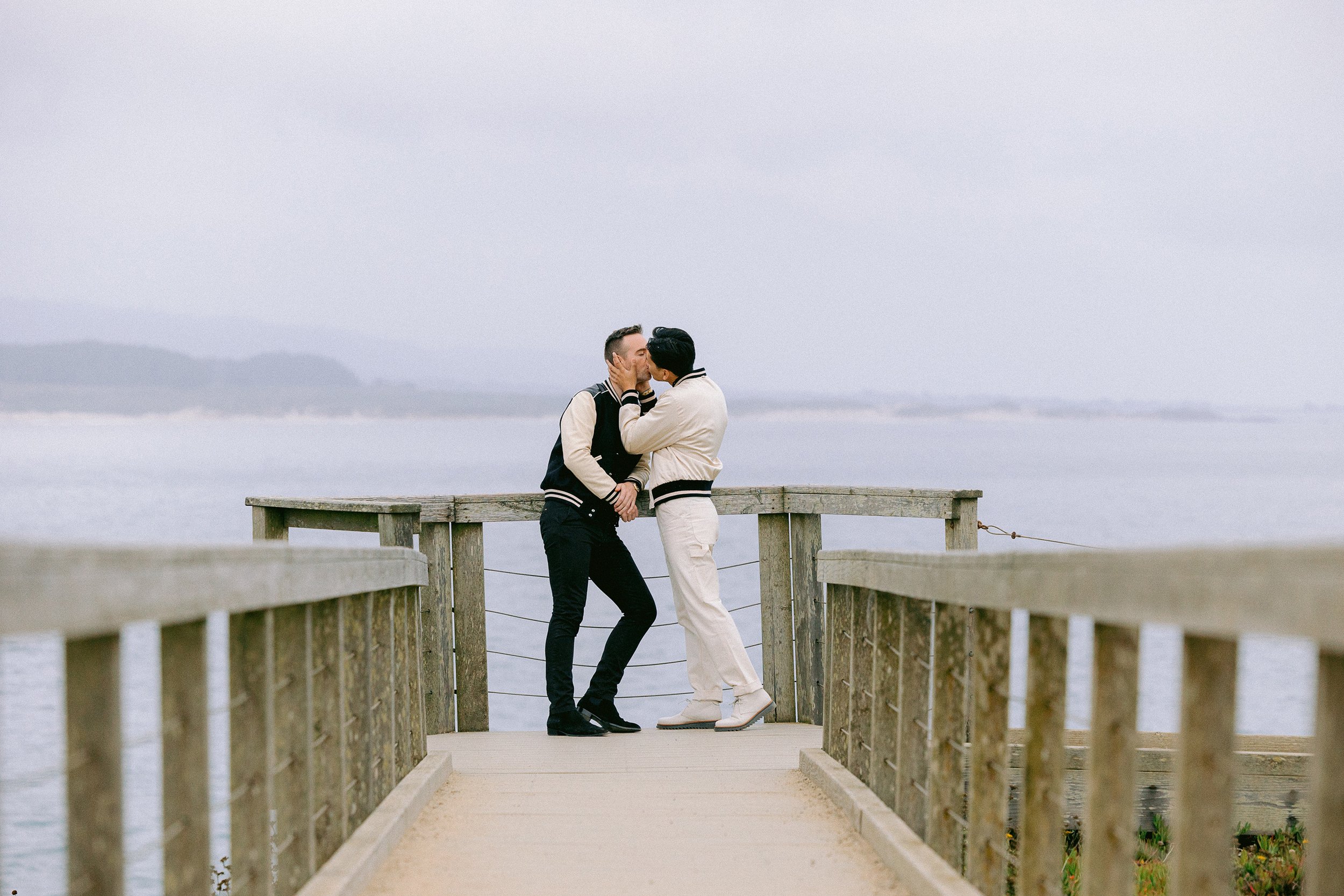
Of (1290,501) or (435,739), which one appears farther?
(1290,501)

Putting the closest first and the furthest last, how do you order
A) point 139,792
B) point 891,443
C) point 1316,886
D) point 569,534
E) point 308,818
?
point 1316,886 → point 308,818 → point 569,534 → point 139,792 → point 891,443

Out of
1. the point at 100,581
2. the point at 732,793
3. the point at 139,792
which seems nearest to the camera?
the point at 100,581

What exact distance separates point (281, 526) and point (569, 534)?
1.34 meters

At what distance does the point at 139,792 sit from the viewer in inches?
813

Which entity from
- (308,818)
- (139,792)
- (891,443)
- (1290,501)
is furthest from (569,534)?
(891,443)

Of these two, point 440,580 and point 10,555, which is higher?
point 10,555

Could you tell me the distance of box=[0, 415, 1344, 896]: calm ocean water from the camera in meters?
15.9

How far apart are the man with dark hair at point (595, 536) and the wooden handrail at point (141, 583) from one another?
9.37 ft

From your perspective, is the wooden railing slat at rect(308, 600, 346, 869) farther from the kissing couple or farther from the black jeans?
the kissing couple

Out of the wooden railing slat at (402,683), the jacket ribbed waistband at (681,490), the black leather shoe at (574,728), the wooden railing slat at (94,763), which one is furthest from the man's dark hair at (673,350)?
the wooden railing slat at (94,763)

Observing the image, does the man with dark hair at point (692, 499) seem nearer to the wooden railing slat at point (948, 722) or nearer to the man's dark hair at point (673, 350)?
the man's dark hair at point (673, 350)

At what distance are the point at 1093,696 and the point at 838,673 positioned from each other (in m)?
2.35

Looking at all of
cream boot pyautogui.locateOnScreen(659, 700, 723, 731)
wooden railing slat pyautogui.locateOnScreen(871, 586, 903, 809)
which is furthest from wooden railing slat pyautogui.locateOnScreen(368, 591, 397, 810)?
cream boot pyautogui.locateOnScreen(659, 700, 723, 731)

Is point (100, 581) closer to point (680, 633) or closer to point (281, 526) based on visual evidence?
point (281, 526)
